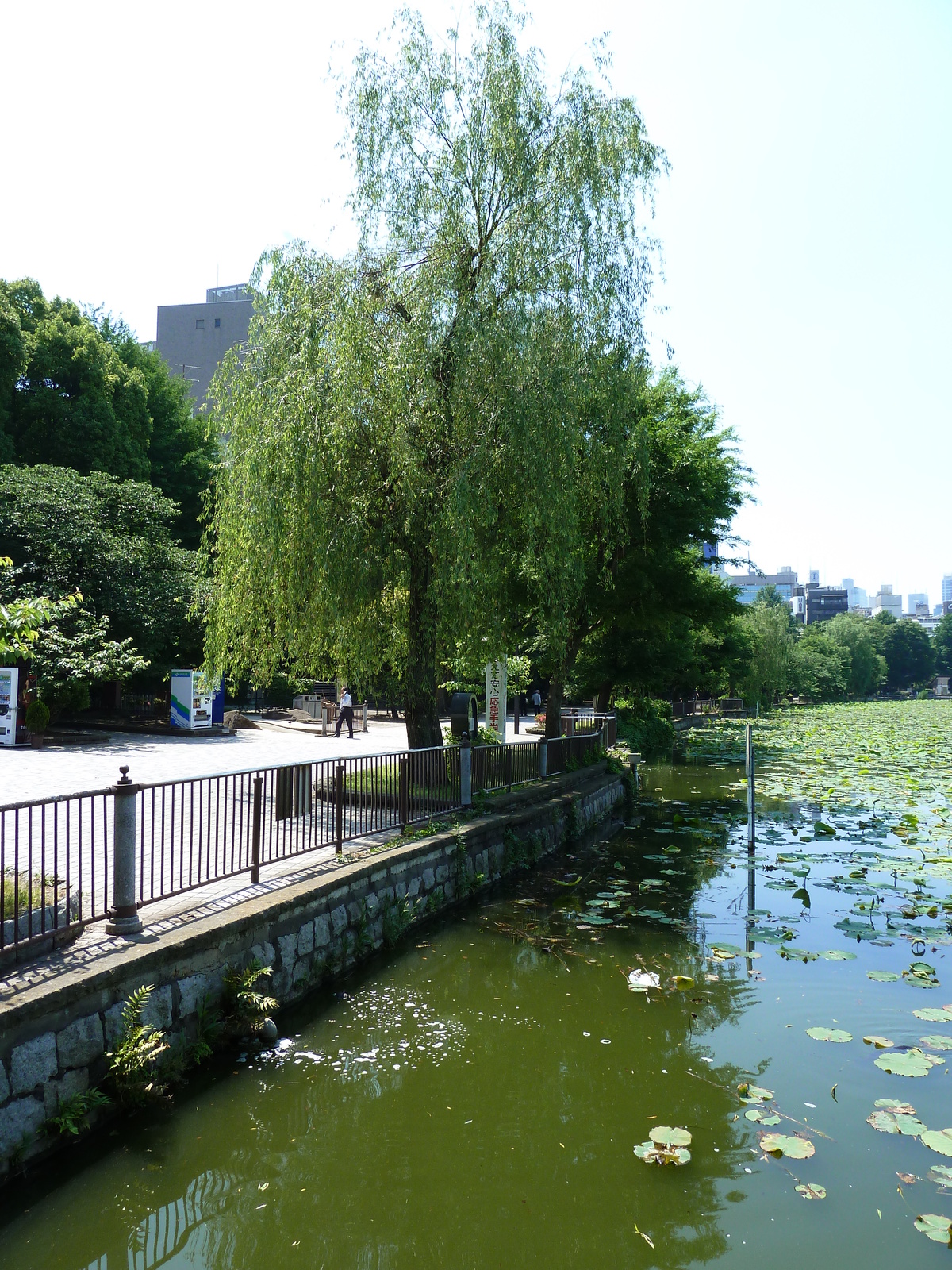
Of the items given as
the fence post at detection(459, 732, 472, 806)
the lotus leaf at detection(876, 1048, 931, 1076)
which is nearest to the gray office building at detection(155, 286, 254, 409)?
the fence post at detection(459, 732, 472, 806)

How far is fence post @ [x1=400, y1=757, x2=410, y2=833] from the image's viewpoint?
924cm

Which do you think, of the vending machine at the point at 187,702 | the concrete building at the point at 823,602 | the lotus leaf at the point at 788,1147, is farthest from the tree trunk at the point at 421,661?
the concrete building at the point at 823,602

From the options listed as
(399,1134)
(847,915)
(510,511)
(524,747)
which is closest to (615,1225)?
(399,1134)

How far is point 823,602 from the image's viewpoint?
619 ft

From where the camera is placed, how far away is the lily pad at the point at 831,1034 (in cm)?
598

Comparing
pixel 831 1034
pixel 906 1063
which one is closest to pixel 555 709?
pixel 831 1034

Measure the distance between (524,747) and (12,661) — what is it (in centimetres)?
1352

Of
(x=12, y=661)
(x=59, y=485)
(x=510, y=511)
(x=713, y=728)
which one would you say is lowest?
(x=713, y=728)

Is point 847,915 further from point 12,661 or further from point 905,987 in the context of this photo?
point 12,661

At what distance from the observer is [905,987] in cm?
697

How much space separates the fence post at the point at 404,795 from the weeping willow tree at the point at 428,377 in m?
2.22

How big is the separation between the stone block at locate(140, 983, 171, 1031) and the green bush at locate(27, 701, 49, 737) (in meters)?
14.9

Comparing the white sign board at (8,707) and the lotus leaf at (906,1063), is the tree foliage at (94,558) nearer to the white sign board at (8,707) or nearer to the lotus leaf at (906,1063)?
the white sign board at (8,707)

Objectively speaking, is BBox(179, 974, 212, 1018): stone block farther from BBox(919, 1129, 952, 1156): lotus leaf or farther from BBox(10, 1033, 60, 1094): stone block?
BBox(919, 1129, 952, 1156): lotus leaf
